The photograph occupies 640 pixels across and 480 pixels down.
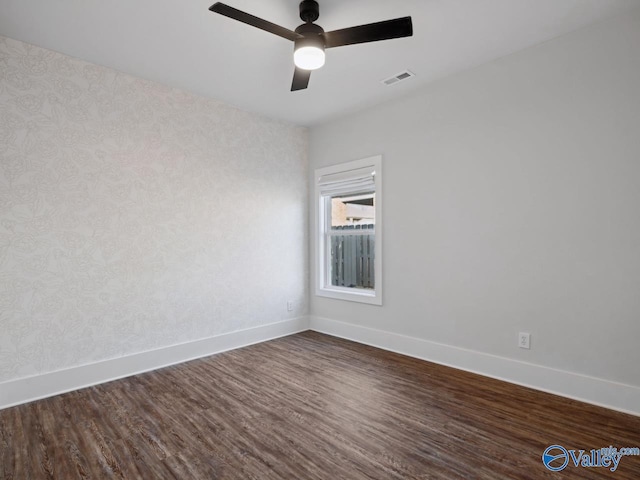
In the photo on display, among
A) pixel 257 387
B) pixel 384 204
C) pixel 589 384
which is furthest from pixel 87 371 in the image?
pixel 589 384

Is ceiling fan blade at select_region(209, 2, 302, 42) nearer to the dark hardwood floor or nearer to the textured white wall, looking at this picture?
the textured white wall

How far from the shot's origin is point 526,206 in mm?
2736

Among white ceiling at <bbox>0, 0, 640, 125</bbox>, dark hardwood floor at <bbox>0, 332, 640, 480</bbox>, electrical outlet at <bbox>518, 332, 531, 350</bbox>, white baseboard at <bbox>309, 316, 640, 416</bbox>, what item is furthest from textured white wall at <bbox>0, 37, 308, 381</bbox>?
electrical outlet at <bbox>518, 332, 531, 350</bbox>

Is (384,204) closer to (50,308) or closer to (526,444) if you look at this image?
(526,444)

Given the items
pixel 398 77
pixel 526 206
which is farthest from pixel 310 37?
pixel 526 206

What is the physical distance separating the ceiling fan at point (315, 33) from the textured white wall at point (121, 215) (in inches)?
67.3

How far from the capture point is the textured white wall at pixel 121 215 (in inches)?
100

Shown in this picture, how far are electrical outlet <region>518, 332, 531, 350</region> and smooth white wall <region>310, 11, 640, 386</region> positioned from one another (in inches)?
1.3

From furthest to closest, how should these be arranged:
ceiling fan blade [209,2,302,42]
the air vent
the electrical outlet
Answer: the air vent < the electrical outlet < ceiling fan blade [209,2,302,42]

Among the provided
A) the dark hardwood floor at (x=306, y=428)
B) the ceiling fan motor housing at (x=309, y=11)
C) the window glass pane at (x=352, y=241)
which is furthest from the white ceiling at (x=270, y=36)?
the dark hardwood floor at (x=306, y=428)

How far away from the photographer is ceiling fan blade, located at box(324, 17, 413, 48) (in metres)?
1.88

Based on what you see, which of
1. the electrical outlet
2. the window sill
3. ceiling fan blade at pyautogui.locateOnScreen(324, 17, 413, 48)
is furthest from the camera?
the window sill

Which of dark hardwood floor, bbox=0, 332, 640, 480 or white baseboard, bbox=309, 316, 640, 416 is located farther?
white baseboard, bbox=309, 316, 640, 416

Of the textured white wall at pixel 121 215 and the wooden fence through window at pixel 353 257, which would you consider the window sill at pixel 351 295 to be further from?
the textured white wall at pixel 121 215
